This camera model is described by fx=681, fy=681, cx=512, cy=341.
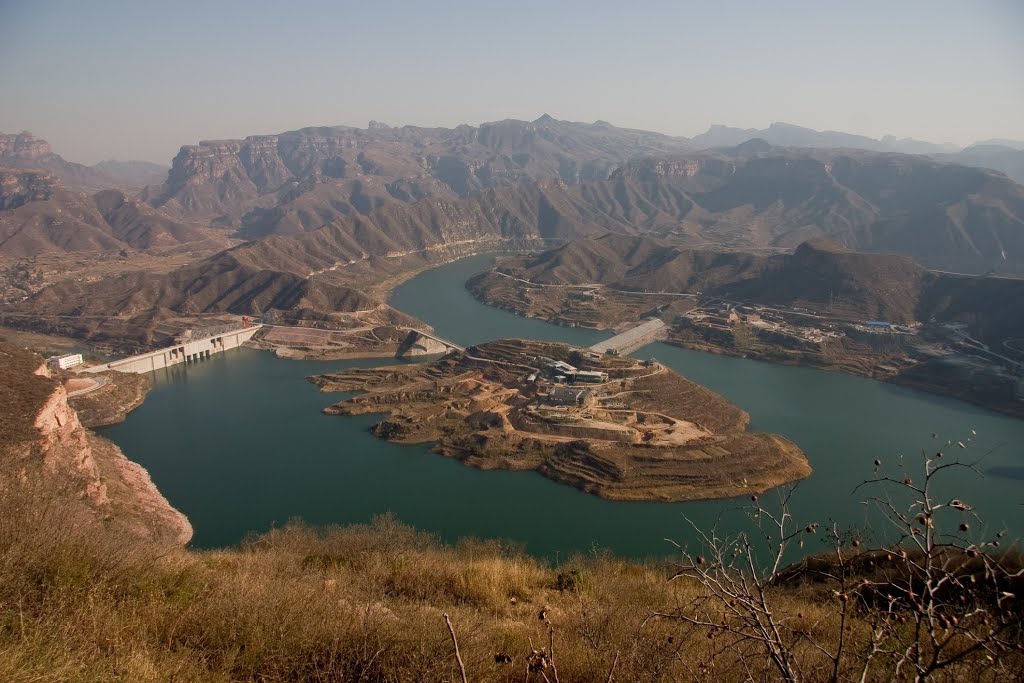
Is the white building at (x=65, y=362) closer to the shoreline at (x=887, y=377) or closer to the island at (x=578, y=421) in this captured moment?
the island at (x=578, y=421)

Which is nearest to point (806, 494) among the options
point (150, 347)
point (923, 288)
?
point (923, 288)

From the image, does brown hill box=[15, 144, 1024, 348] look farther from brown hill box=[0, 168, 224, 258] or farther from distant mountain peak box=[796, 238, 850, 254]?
brown hill box=[0, 168, 224, 258]

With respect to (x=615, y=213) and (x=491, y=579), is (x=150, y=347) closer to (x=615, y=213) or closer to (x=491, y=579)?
(x=491, y=579)

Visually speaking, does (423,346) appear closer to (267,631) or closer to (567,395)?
(567,395)

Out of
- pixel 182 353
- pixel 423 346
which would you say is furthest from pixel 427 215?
pixel 182 353

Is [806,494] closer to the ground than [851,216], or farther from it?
closer to the ground

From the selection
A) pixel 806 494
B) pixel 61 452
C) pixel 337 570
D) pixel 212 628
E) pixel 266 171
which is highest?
pixel 266 171
